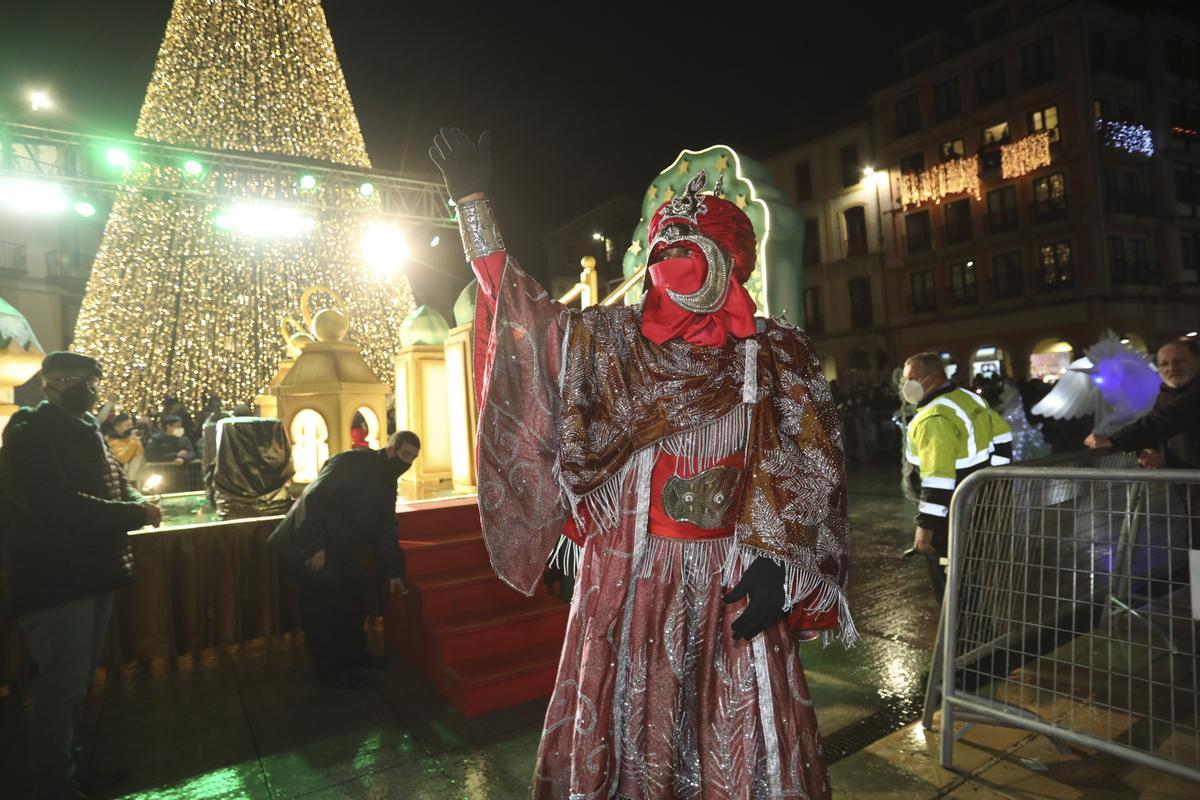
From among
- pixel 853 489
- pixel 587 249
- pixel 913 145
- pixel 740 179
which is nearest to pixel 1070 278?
pixel 913 145

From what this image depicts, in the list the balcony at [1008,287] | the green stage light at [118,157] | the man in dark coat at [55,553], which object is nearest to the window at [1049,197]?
the balcony at [1008,287]

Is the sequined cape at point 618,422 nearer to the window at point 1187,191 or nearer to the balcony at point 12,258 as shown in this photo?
the balcony at point 12,258

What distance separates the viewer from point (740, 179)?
4516 mm

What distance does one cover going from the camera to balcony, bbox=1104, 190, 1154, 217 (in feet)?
81.9

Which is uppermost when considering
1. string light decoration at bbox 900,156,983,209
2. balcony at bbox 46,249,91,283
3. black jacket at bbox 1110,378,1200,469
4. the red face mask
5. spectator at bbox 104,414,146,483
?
string light decoration at bbox 900,156,983,209

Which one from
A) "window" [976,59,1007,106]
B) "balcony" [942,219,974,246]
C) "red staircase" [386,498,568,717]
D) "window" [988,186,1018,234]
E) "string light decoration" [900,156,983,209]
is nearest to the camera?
"red staircase" [386,498,568,717]

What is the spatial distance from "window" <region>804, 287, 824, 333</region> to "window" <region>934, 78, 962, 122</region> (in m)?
9.40

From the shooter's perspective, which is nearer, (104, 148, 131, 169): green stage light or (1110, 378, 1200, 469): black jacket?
(1110, 378, 1200, 469): black jacket

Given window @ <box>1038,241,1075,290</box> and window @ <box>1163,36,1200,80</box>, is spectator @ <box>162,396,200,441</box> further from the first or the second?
window @ <box>1163,36,1200,80</box>

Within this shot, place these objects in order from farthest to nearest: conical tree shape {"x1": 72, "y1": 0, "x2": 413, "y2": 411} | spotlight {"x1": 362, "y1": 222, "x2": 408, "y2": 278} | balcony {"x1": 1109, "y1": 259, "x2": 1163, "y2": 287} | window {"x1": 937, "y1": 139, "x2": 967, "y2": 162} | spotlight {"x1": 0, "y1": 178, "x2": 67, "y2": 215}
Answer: window {"x1": 937, "y1": 139, "x2": 967, "y2": 162} < balcony {"x1": 1109, "y1": 259, "x2": 1163, "y2": 287} < spotlight {"x1": 362, "y1": 222, "x2": 408, "y2": 278} < conical tree shape {"x1": 72, "y1": 0, "x2": 413, "y2": 411} < spotlight {"x1": 0, "y1": 178, "x2": 67, "y2": 215}

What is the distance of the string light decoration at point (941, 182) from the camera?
89.4ft

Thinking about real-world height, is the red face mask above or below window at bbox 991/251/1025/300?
below

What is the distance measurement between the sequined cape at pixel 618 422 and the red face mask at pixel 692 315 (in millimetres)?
39

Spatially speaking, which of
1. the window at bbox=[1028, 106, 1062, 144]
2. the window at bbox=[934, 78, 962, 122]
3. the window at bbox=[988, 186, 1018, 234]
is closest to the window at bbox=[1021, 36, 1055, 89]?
the window at bbox=[1028, 106, 1062, 144]
